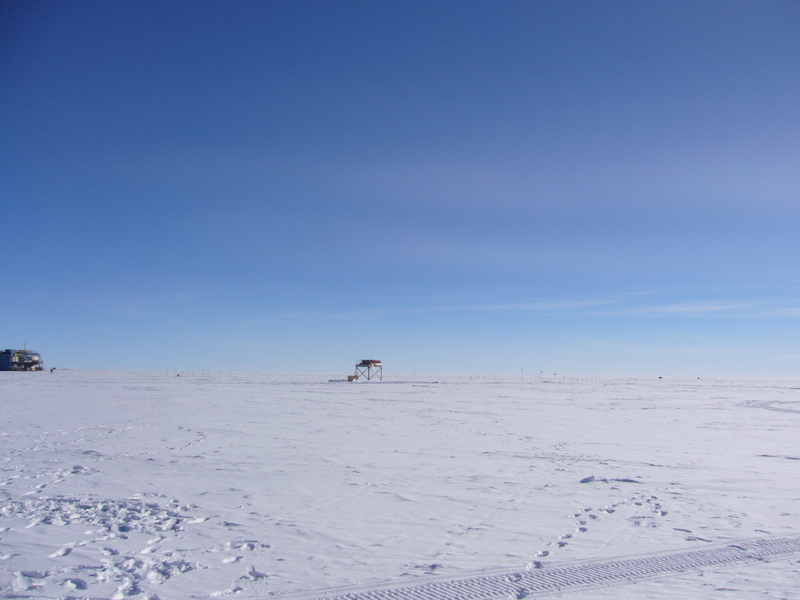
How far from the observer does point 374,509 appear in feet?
27.1

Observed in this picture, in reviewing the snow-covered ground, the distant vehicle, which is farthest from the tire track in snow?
the distant vehicle

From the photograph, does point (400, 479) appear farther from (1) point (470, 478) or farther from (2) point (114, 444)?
(2) point (114, 444)

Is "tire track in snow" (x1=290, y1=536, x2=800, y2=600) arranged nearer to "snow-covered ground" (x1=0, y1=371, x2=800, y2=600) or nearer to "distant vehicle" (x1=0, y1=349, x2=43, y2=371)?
"snow-covered ground" (x1=0, y1=371, x2=800, y2=600)

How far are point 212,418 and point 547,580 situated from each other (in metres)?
18.1

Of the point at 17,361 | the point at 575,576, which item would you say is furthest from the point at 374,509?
the point at 17,361

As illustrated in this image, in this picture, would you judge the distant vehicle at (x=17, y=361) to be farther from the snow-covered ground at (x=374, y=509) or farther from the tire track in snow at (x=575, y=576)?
the tire track in snow at (x=575, y=576)

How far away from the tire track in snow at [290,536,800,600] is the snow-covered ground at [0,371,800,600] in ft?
0.19

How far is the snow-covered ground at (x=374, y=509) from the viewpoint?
18.3 ft

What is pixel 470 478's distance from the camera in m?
10.5

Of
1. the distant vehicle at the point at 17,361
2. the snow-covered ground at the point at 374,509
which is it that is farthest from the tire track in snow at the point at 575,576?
the distant vehicle at the point at 17,361

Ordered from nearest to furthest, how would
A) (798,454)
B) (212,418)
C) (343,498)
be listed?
(343,498), (798,454), (212,418)

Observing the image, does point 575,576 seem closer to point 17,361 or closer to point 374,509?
point 374,509

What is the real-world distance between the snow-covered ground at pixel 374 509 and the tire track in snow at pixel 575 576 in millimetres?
59

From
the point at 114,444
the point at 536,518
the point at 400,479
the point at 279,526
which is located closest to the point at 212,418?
the point at 114,444
